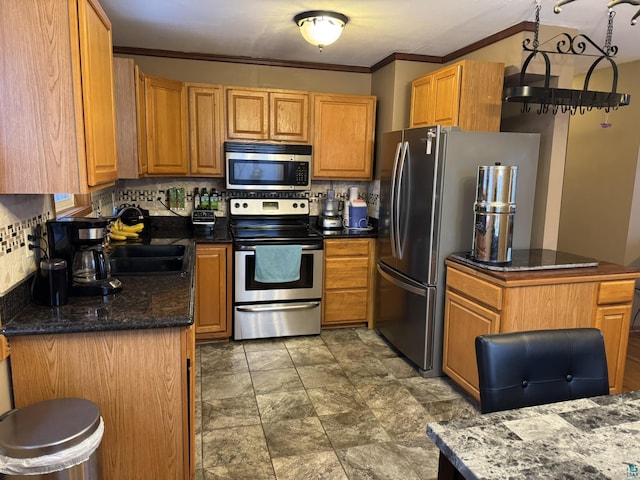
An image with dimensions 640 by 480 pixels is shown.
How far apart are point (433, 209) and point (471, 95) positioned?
88 cm

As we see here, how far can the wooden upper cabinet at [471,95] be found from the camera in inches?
122

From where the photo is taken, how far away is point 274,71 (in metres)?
4.18

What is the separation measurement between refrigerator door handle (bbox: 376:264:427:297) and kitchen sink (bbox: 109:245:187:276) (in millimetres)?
1563

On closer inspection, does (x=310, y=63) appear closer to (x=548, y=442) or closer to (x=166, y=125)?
(x=166, y=125)

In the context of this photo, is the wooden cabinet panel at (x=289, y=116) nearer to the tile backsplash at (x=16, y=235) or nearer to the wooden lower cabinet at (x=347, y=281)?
the wooden lower cabinet at (x=347, y=281)

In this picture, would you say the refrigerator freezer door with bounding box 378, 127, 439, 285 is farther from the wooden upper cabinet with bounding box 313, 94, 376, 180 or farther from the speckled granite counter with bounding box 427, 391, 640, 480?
the speckled granite counter with bounding box 427, 391, 640, 480

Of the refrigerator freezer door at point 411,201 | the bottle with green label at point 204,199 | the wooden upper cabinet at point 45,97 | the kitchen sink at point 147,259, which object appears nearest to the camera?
the wooden upper cabinet at point 45,97

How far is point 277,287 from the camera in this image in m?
3.75

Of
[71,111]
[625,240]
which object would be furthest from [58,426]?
[625,240]

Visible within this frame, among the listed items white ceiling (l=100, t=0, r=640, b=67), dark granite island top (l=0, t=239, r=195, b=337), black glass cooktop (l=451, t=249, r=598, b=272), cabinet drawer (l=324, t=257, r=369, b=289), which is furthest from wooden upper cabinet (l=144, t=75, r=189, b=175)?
black glass cooktop (l=451, t=249, r=598, b=272)

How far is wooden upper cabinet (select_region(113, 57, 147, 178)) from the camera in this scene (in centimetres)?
303

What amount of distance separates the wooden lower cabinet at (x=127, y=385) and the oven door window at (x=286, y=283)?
183cm

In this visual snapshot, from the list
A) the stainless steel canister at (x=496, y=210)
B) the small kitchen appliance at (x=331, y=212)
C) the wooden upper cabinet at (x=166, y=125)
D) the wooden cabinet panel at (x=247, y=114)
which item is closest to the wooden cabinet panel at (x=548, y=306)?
the stainless steel canister at (x=496, y=210)

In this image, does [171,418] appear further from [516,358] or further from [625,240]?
[625,240]
